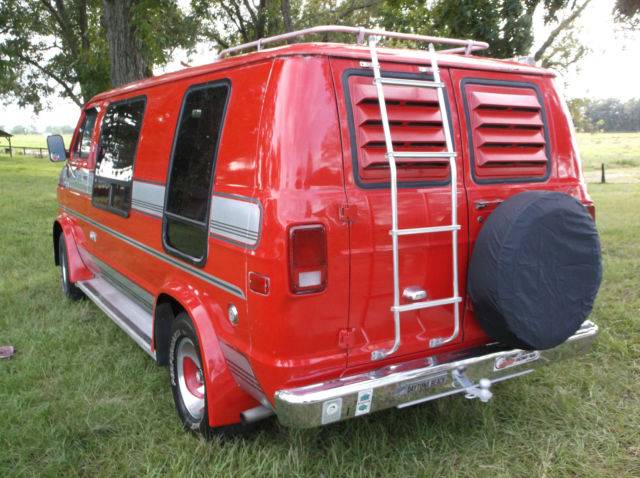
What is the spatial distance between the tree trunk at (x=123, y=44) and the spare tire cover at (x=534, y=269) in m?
8.04

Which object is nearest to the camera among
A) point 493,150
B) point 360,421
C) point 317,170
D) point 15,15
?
point 317,170

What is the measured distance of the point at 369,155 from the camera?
2.79 meters

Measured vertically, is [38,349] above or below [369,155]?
below

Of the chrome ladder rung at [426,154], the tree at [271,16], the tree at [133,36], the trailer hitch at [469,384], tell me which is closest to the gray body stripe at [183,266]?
the chrome ladder rung at [426,154]

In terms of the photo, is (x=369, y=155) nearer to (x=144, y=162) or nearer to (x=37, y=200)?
(x=144, y=162)

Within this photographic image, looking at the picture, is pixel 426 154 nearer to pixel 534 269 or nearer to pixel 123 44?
pixel 534 269

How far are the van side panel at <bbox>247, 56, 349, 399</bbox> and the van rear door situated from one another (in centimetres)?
7

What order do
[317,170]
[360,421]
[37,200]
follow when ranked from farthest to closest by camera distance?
[37,200], [360,421], [317,170]

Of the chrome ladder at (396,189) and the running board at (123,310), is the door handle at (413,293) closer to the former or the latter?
the chrome ladder at (396,189)

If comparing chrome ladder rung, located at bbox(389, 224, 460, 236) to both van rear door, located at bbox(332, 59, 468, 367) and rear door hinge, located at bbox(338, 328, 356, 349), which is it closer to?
van rear door, located at bbox(332, 59, 468, 367)

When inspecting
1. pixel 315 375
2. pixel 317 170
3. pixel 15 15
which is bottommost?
pixel 315 375

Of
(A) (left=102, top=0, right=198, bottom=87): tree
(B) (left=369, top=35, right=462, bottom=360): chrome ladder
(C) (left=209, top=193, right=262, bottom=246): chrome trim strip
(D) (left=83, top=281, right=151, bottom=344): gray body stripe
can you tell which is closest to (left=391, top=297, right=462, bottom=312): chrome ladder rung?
(B) (left=369, top=35, right=462, bottom=360): chrome ladder

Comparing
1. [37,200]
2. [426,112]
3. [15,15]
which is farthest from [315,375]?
[15,15]

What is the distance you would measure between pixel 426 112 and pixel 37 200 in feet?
46.9
